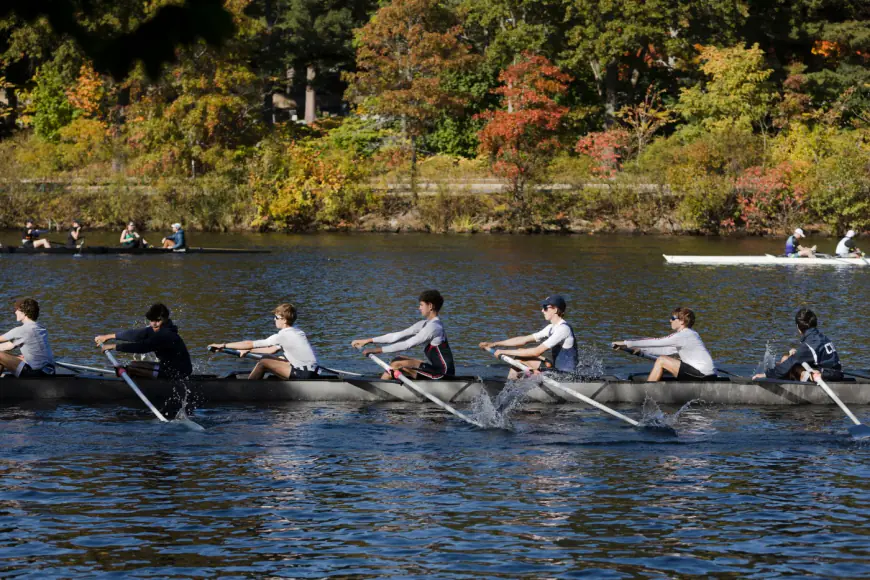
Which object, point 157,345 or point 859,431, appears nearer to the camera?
point 859,431

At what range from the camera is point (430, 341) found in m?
19.4

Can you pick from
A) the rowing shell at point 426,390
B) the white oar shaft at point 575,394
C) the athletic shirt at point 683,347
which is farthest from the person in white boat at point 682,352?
the white oar shaft at point 575,394

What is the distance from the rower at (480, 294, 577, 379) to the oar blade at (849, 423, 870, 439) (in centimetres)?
434

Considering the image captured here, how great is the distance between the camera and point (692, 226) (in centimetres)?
6103

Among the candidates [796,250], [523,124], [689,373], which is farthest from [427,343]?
[523,124]

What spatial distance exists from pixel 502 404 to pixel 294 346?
11.0 ft

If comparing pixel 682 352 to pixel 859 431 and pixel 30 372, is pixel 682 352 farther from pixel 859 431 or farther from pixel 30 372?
pixel 30 372

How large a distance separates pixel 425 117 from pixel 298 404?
151 feet

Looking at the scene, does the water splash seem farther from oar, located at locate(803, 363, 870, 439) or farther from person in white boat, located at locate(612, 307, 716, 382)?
oar, located at locate(803, 363, 870, 439)

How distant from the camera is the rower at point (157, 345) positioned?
727 inches

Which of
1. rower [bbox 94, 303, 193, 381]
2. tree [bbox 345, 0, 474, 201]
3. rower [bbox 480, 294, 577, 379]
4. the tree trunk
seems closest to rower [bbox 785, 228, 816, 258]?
tree [bbox 345, 0, 474, 201]

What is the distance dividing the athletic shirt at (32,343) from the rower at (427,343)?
15.5ft

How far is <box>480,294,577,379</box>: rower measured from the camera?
1944 cm

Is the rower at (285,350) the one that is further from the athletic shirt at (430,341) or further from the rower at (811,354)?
the rower at (811,354)
